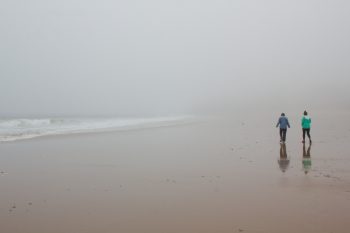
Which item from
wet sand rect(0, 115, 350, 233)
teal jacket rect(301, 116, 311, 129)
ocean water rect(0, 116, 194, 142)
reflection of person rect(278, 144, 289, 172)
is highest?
teal jacket rect(301, 116, 311, 129)

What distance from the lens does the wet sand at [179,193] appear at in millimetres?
6230

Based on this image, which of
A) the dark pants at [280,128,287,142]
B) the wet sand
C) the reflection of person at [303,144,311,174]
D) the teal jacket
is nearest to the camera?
the wet sand

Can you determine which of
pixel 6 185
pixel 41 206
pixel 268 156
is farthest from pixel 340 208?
pixel 6 185

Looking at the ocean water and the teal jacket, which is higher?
the teal jacket

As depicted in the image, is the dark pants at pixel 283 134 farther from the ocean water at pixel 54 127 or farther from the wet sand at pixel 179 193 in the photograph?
the ocean water at pixel 54 127

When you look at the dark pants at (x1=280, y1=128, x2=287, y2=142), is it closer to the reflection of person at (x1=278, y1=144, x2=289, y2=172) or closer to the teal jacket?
the teal jacket

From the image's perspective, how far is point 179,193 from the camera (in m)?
8.45

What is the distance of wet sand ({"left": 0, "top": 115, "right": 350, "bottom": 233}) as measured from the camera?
6.23m

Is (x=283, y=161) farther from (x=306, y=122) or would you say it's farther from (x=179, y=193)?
(x=306, y=122)

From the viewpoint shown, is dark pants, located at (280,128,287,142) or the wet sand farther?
dark pants, located at (280,128,287,142)

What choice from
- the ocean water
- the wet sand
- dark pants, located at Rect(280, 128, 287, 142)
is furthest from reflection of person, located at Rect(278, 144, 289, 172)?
the ocean water

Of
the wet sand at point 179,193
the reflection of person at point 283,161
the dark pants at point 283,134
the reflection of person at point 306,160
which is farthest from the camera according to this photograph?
the dark pants at point 283,134

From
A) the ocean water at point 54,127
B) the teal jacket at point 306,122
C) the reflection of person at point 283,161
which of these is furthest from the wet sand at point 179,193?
the ocean water at point 54,127

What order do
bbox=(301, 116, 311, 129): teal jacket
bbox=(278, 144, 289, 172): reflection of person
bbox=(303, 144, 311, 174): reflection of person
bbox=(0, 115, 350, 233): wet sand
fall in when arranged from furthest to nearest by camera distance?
bbox=(301, 116, 311, 129): teal jacket → bbox=(278, 144, 289, 172): reflection of person → bbox=(303, 144, 311, 174): reflection of person → bbox=(0, 115, 350, 233): wet sand
